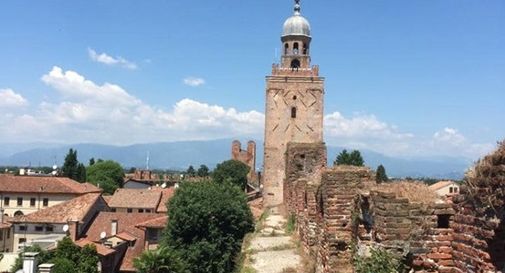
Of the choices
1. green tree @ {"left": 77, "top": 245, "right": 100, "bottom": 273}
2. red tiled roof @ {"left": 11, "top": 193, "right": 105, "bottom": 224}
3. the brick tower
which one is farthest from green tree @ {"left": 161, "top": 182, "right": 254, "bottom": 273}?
red tiled roof @ {"left": 11, "top": 193, "right": 105, "bottom": 224}

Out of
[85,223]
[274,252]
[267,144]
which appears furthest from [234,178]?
[274,252]

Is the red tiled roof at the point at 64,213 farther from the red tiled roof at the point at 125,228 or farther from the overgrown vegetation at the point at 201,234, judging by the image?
the overgrown vegetation at the point at 201,234

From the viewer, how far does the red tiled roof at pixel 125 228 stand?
41044mm

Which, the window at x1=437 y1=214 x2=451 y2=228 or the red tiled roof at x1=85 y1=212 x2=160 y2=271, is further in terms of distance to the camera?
the red tiled roof at x1=85 y1=212 x2=160 y2=271

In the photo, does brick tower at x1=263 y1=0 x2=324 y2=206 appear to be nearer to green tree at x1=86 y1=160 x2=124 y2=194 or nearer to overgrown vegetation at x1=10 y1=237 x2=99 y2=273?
overgrown vegetation at x1=10 y1=237 x2=99 y2=273

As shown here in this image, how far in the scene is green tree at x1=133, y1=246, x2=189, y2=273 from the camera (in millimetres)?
26678

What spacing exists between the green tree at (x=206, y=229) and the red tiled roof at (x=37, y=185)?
3588cm

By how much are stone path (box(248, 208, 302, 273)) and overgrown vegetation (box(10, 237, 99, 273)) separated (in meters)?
16.6

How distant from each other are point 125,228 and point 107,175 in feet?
162

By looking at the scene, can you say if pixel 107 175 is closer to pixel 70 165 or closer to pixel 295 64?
pixel 70 165

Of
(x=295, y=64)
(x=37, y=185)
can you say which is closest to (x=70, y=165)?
(x=37, y=185)

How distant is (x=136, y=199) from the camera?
6062cm

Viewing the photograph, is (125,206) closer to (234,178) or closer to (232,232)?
(234,178)

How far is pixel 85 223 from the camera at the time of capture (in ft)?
150
